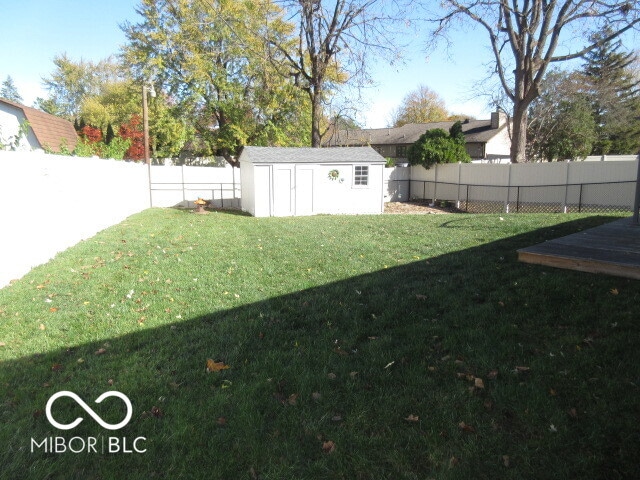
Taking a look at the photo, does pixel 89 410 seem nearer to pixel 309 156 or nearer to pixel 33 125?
pixel 309 156

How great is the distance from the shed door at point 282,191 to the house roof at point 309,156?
39cm

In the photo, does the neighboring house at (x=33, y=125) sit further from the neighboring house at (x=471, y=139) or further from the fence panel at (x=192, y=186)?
the neighboring house at (x=471, y=139)

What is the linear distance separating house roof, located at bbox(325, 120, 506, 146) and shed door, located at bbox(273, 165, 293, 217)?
63.4 feet

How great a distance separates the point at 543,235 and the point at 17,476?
28.7 feet

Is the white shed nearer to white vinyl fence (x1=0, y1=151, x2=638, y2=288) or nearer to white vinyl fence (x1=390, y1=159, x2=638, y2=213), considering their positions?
white vinyl fence (x1=0, y1=151, x2=638, y2=288)

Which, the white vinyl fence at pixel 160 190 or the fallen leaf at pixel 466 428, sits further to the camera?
the white vinyl fence at pixel 160 190

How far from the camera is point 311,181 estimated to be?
17.7 metres

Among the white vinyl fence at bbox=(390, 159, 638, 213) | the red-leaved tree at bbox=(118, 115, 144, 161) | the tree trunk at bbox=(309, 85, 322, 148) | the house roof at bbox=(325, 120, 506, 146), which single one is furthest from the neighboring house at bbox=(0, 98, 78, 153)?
the house roof at bbox=(325, 120, 506, 146)

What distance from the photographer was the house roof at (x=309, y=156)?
1723cm

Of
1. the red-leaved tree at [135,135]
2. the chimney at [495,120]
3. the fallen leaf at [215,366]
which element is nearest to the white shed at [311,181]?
the fallen leaf at [215,366]

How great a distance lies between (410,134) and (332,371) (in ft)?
144

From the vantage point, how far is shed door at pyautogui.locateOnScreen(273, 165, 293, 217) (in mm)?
17219

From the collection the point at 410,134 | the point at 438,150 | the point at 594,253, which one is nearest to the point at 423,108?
the point at 410,134

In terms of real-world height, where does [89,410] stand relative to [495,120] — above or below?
below
